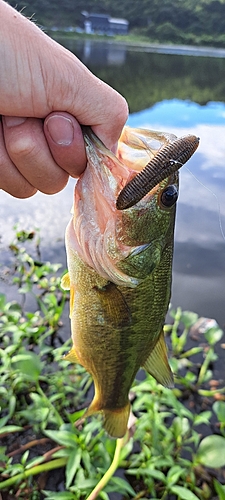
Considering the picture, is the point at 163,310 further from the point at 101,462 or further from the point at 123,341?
the point at 101,462

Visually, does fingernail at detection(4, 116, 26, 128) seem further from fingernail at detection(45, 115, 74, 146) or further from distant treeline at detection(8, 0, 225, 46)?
distant treeline at detection(8, 0, 225, 46)

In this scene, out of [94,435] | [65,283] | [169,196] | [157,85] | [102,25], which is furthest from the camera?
[102,25]

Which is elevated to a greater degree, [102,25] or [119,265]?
[119,265]

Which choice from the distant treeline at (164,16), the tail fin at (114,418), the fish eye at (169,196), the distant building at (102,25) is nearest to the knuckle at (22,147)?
the fish eye at (169,196)

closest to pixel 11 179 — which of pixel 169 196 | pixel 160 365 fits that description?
pixel 169 196

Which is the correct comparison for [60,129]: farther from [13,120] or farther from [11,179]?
[11,179]

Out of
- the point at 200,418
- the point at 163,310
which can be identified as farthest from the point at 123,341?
the point at 200,418

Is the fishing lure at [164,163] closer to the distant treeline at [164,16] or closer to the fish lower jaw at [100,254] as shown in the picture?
the fish lower jaw at [100,254]
